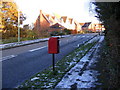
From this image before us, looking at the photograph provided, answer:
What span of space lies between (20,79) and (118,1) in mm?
4066

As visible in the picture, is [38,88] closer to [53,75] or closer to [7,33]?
[53,75]

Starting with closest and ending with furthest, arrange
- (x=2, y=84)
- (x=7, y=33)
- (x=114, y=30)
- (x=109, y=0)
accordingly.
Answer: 1. (x=114, y=30)
2. (x=109, y=0)
3. (x=2, y=84)
4. (x=7, y=33)

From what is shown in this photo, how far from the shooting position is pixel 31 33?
31672 millimetres

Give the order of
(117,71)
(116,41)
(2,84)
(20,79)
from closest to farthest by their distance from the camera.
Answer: (117,71), (116,41), (2,84), (20,79)

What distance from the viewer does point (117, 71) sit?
11.9ft

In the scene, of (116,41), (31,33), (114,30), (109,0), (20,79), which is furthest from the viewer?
(31,33)

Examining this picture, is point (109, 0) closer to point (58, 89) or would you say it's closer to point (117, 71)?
point (117, 71)

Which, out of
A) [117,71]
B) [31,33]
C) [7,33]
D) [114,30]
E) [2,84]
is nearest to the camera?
[117,71]

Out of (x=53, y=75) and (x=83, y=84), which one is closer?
(x=83, y=84)

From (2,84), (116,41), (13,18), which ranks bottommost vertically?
(2,84)

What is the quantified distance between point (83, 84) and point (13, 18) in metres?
26.4

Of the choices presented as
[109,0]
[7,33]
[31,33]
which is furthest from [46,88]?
[31,33]

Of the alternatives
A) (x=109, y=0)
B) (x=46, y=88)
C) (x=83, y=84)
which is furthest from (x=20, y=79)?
(x=109, y=0)

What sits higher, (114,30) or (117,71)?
(114,30)
